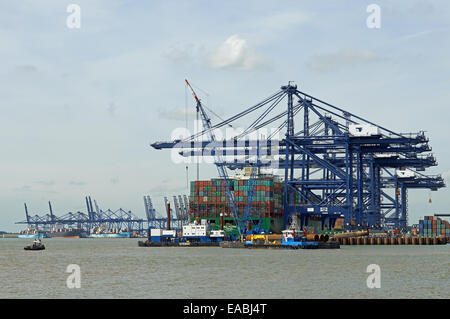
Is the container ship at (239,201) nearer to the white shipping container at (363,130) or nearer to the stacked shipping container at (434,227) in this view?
the white shipping container at (363,130)

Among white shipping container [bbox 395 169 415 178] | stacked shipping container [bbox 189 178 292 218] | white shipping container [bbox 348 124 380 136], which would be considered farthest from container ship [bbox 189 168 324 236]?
white shipping container [bbox 395 169 415 178]

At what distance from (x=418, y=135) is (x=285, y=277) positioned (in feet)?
263

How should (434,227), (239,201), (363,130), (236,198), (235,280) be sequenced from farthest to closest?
1. (434,227)
2. (236,198)
3. (239,201)
4. (363,130)
5. (235,280)

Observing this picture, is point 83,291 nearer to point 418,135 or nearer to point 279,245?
point 279,245

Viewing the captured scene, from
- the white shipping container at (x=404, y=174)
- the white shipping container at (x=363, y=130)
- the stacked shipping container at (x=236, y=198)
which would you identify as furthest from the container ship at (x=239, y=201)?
the white shipping container at (x=404, y=174)

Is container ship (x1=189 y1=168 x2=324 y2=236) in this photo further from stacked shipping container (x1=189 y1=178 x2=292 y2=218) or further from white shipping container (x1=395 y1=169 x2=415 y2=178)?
white shipping container (x1=395 y1=169 x2=415 y2=178)

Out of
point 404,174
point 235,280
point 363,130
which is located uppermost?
point 363,130

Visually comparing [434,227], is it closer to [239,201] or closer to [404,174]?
[404,174]

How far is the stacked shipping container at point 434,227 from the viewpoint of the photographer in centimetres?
16425

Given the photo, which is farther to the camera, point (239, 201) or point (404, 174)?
point (404, 174)

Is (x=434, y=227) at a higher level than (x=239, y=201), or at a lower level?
lower

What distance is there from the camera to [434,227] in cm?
16662

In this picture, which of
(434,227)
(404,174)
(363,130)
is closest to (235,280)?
(363,130)

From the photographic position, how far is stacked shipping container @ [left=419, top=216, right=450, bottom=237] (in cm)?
16425
